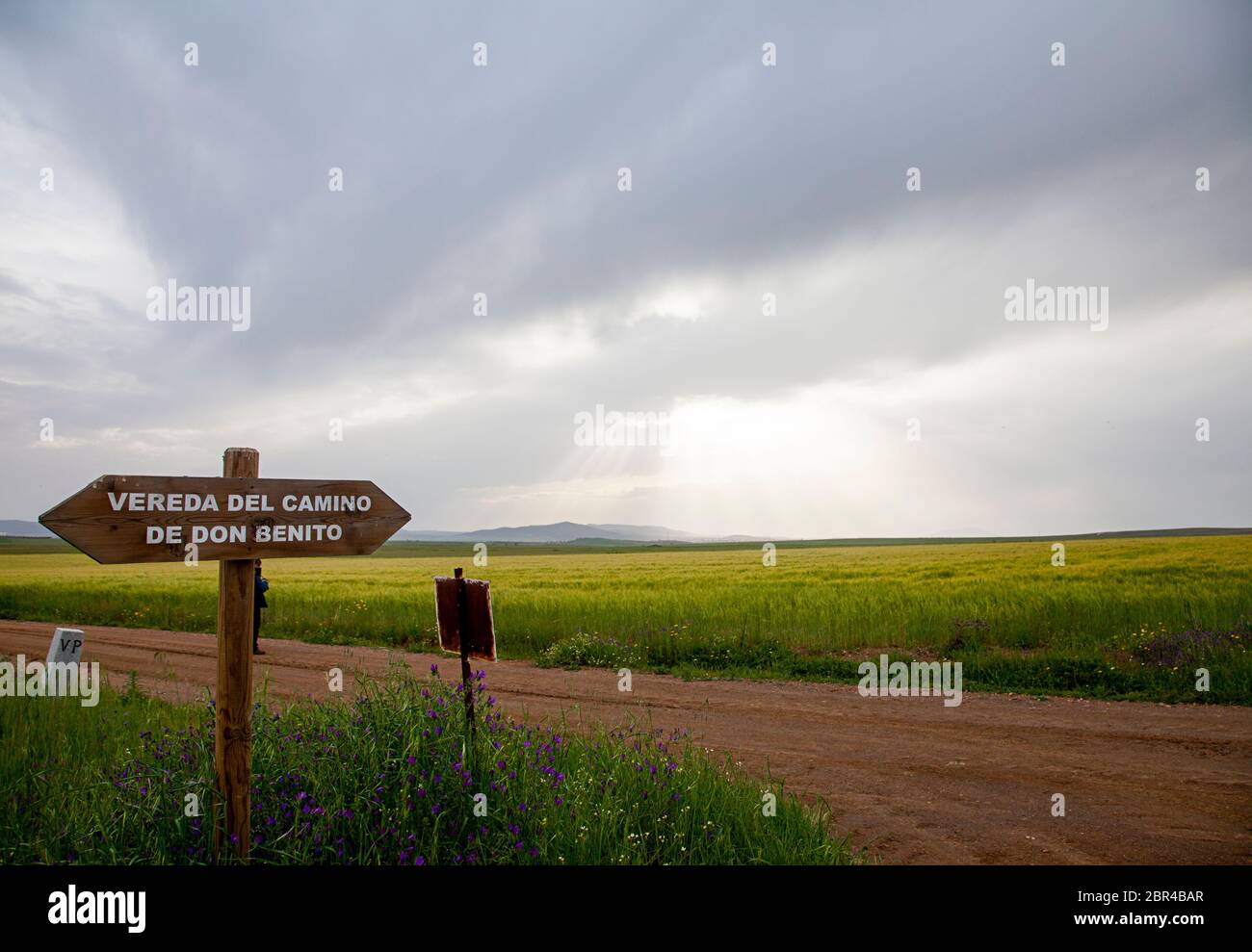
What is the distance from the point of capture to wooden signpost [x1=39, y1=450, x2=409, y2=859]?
13.1ft

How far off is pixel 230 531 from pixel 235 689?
3.12 feet

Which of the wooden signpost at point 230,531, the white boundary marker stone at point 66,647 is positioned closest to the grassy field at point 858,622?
the white boundary marker stone at point 66,647

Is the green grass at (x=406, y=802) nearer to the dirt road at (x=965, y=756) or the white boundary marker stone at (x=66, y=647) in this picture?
the dirt road at (x=965, y=756)

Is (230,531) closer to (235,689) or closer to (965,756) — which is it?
(235,689)

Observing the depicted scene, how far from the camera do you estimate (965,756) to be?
26.4 feet

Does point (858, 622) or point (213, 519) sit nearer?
point (213, 519)

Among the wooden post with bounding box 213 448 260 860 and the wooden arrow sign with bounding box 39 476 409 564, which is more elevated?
the wooden arrow sign with bounding box 39 476 409 564

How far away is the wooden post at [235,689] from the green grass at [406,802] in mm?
254

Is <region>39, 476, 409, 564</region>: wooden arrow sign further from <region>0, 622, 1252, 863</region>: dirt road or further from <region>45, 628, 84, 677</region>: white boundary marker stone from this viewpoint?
<region>45, 628, 84, 677</region>: white boundary marker stone

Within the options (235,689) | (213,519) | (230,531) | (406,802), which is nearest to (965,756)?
(406,802)

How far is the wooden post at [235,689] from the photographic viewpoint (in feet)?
14.2

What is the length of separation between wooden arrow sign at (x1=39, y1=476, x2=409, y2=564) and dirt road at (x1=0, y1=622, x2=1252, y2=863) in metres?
2.52

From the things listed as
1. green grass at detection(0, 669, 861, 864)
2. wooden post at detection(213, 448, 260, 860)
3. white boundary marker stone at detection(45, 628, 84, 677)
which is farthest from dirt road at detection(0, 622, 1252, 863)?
wooden post at detection(213, 448, 260, 860)
